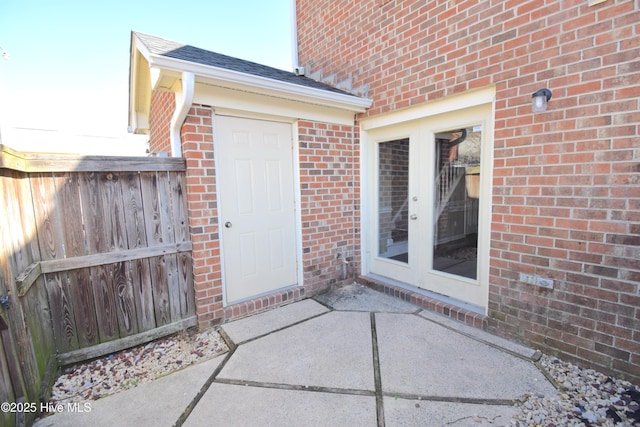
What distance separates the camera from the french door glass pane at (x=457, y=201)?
2930mm

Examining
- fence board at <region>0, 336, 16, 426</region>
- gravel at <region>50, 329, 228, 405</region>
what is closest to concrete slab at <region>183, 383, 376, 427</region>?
gravel at <region>50, 329, 228, 405</region>

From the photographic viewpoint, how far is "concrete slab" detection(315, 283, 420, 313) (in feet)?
10.7

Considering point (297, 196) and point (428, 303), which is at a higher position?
point (297, 196)

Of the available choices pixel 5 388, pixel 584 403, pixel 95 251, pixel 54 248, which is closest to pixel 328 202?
pixel 95 251

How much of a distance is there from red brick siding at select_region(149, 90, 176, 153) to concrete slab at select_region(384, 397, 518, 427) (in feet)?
11.6

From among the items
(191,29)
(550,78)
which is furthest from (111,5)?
(550,78)

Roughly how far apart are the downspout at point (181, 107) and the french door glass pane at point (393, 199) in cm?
240

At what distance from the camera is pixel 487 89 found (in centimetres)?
260

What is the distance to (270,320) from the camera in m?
3.07

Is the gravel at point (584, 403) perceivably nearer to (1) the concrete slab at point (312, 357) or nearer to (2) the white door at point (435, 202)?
(2) the white door at point (435, 202)

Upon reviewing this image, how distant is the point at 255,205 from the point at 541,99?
9.10 ft

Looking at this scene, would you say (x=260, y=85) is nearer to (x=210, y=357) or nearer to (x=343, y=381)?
(x=210, y=357)

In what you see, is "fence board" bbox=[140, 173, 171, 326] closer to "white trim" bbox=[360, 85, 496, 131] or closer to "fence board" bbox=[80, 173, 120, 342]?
"fence board" bbox=[80, 173, 120, 342]

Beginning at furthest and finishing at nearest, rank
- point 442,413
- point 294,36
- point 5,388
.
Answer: point 294,36
point 442,413
point 5,388
